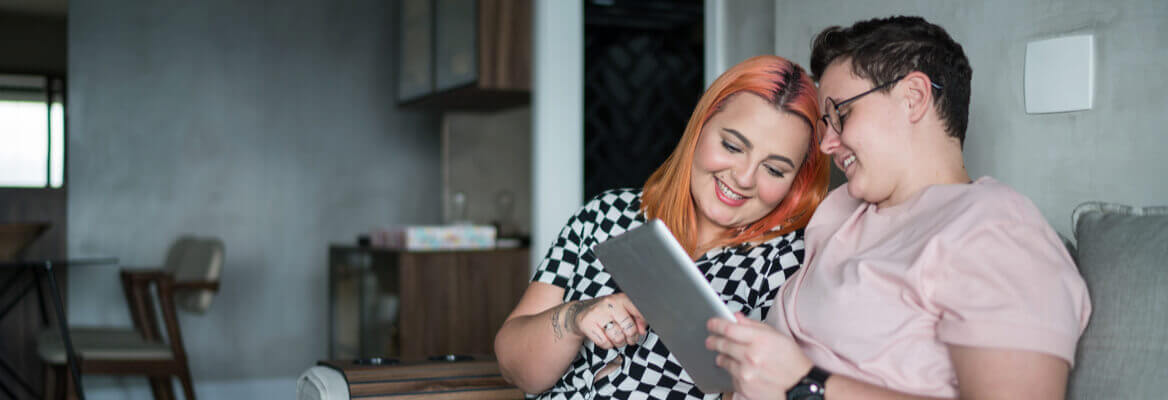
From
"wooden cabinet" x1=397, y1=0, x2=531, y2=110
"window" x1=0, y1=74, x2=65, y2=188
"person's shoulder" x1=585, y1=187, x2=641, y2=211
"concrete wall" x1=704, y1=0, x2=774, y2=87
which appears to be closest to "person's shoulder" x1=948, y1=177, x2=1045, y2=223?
"person's shoulder" x1=585, y1=187, x2=641, y2=211

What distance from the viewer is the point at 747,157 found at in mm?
1503

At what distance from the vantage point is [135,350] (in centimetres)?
361

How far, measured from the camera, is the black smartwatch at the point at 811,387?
40.4 inches

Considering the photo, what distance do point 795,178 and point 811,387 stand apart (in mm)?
602

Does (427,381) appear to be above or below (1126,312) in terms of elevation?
below

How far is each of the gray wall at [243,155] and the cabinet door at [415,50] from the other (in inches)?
15.9

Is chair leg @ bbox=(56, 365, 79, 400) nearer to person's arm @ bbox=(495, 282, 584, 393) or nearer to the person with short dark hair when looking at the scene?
person's arm @ bbox=(495, 282, 584, 393)

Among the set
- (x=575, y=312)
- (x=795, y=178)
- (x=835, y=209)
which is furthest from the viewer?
(x=795, y=178)

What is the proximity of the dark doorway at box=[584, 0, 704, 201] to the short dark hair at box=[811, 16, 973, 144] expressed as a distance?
10.3 ft

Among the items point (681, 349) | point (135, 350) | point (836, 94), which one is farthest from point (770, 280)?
point (135, 350)

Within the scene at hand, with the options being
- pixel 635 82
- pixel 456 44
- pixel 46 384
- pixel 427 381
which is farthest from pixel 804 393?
pixel 46 384

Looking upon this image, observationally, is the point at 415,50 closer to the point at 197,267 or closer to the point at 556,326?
the point at 197,267

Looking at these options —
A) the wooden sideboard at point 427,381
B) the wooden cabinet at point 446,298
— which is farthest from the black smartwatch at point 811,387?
Answer: the wooden cabinet at point 446,298

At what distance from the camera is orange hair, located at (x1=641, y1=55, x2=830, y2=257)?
150cm
